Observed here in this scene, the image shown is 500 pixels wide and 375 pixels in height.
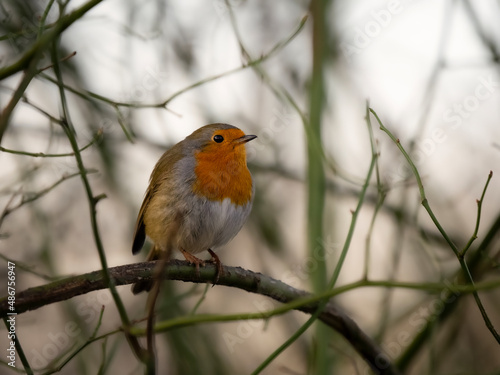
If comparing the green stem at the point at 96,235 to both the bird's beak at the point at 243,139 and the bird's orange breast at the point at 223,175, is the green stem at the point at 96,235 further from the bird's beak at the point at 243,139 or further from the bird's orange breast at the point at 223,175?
the bird's beak at the point at 243,139

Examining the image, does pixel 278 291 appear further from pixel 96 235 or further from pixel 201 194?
pixel 96 235

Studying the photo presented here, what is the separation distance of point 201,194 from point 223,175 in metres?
0.17

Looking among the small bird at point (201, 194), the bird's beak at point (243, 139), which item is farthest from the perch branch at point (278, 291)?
the bird's beak at point (243, 139)

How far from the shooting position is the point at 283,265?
4.37m

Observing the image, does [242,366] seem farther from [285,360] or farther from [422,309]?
[422,309]

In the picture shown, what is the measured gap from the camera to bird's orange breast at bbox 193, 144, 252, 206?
3.32 meters

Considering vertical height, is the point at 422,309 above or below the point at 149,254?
below

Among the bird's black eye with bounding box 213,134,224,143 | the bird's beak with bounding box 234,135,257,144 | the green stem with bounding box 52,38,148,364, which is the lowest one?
the green stem with bounding box 52,38,148,364

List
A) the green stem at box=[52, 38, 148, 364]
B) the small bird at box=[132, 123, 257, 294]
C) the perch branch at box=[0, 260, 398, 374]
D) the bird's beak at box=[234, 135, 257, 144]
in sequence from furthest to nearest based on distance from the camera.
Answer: the bird's beak at box=[234, 135, 257, 144] < the small bird at box=[132, 123, 257, 294] < the perch branch at box=[0, 260, 398, 374] < the green stem at box=[52, 38, 148, 364]

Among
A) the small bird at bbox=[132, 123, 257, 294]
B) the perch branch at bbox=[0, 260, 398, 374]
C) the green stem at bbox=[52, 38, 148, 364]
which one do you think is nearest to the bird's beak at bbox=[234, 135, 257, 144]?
the small bird at bbox=[132, 123, 257, 294]

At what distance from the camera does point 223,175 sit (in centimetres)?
337

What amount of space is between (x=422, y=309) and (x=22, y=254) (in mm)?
2803

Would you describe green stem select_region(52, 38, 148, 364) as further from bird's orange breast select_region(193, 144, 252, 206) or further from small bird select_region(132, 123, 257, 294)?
bird's orange breast select_region(193, 144, 252, 206)

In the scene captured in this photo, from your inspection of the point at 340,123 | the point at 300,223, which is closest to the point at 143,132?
the point at 340,123
